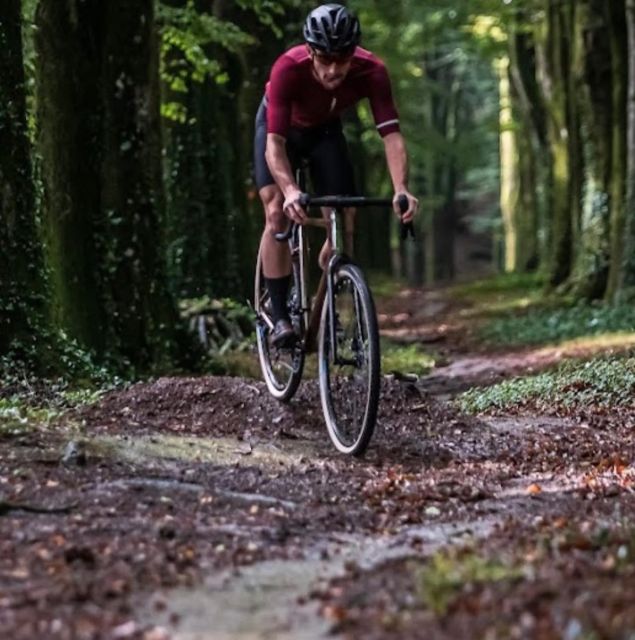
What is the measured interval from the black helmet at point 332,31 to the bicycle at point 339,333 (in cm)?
79

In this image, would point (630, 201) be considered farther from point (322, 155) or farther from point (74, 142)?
point (322, 155)

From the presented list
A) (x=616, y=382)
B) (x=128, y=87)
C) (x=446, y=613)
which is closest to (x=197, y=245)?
(x=128, y=87)

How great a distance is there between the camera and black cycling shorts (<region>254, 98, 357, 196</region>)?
256 inches

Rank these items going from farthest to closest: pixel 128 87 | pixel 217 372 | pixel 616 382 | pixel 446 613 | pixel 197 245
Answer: pixel 197 245
pixel 217 372
pixel 128 87
pixel 616 382
pixel 446 613

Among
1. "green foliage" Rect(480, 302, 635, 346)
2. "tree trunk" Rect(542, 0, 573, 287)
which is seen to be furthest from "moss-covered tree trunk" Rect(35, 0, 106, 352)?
"tree trunk" Rect(542, 0, 573, 287)

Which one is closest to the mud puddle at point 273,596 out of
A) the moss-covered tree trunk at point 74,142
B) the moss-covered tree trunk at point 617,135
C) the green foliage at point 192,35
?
the moss-covered tree trunk at point 74,142

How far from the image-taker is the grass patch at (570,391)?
7871 mm

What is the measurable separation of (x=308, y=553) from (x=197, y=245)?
33.5 ft

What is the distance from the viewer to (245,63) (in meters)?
15.4

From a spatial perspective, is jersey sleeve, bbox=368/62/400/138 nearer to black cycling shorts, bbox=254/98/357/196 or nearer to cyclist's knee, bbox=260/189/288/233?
black cycling shorts, bbox=254/98/357/196

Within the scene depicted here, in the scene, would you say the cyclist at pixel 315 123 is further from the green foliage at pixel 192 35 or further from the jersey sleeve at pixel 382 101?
the green foliage at pixel 192 35

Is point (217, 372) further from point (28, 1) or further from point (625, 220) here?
point (625, 220)

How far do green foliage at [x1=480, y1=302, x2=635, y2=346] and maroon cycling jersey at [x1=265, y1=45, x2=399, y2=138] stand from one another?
21.4ft

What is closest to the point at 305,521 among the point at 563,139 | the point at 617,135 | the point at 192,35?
the point at 192,35
